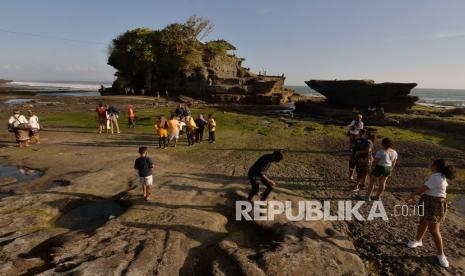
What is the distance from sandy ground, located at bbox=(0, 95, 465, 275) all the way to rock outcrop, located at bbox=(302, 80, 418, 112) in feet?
82.4

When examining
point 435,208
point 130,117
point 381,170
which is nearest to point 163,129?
point 130,117

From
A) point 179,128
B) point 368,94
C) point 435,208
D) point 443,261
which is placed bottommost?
point 443,261

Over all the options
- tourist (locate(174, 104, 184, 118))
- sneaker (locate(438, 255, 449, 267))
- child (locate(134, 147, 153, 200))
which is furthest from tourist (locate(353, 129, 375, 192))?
tourist (locate(174, 104, 184, 118))

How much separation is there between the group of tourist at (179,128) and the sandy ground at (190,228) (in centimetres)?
311

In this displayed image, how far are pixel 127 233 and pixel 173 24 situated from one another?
5100 centimetres

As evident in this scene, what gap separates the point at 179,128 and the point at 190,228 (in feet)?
35.3

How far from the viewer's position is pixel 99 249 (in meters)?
6.11

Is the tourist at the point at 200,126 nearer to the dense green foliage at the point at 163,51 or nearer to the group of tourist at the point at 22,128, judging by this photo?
the group of tourist at the point at 22,128

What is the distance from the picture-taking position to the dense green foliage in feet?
169

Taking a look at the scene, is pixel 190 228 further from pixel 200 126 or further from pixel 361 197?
pixel 200 126

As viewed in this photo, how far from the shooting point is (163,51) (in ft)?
171

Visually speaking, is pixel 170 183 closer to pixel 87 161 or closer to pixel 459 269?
pixel 87 161

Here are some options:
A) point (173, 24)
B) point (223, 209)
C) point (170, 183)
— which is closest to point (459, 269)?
point (223, 209)

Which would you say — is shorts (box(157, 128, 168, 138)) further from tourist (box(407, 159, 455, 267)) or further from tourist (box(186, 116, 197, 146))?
tourist (box(407, 159, 455, 267))
